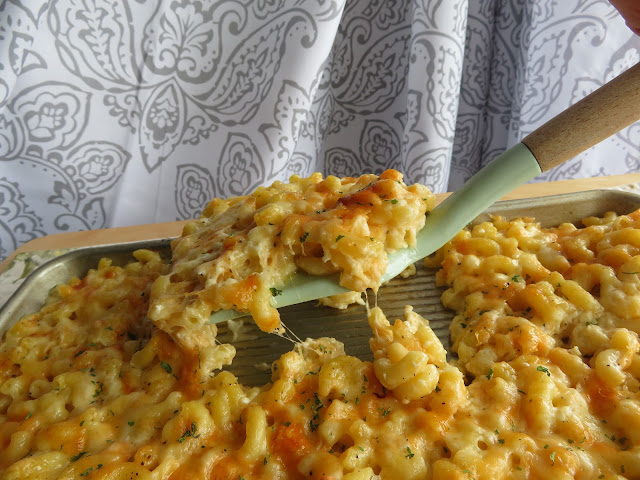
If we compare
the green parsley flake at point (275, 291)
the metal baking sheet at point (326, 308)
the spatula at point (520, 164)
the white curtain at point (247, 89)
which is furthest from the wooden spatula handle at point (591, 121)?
the white curtain at point (247, 89)

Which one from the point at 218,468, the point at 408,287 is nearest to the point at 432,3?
the point at 408,287

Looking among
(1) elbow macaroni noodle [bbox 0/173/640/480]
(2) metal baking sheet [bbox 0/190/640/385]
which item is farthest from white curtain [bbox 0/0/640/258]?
(1) elbow macaroni noodle [bbox 0/173/640/480]

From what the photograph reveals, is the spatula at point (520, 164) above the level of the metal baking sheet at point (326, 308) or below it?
above

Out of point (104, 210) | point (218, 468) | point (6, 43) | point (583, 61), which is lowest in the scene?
point (104, 210)

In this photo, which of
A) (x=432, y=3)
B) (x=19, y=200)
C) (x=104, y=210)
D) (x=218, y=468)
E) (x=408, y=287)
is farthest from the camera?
(x=104, y=210)

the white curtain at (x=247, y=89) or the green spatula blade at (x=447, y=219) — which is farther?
the white curtain at (x=247, y=89)

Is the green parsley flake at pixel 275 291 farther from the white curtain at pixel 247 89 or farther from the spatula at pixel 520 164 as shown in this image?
the white curtain at pixel 247 89

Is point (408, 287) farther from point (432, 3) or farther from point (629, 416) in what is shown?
point (432, 3)

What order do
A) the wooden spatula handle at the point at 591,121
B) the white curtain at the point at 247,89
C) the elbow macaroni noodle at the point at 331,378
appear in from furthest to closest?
the white curtain at the point at 247,89, the wooden spatula handle at the point at 591,121, the elbow macaroni noodle at the point at 331,378
